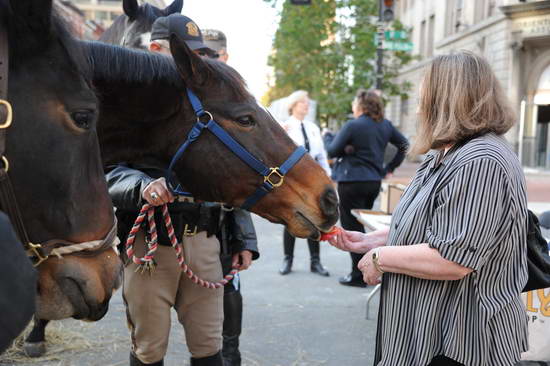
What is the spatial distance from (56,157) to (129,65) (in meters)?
0.66

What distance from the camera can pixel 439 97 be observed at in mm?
1860

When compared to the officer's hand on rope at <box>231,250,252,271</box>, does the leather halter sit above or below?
above

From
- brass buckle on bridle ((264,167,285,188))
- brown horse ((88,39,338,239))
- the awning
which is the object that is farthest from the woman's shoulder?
the awning

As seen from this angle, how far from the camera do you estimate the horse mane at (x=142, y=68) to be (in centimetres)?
176

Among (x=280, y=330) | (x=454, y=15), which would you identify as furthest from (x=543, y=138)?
(x=280, y=330)

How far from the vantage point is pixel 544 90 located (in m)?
20.2

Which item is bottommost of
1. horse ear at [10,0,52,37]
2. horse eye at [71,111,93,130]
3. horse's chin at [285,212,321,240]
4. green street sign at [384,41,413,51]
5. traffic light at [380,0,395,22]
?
horse's chin at [285,212,321,240]

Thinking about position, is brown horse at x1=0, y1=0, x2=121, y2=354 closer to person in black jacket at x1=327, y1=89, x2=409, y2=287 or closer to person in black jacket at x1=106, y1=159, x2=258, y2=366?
person in black jacket at x1=106, y1=159, x2=258, y2=366

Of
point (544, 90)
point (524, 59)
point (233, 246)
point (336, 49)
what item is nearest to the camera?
point (233, 246)

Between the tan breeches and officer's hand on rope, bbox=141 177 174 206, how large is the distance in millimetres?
306

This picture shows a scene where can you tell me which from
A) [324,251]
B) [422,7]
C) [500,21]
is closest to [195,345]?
[324,251]

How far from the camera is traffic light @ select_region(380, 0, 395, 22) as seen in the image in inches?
393

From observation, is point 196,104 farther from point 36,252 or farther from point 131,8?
point 131,8

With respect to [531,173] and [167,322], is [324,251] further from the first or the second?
[531,173]
